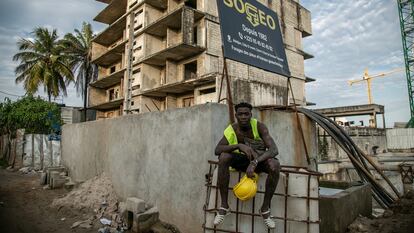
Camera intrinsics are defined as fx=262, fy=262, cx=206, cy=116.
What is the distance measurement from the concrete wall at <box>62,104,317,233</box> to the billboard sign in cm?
106

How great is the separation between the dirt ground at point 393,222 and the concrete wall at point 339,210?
157mm

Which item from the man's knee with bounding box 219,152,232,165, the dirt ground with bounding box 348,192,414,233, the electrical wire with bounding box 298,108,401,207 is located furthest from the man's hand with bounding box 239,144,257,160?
the electrical wire with bounding box 298,108,401,207

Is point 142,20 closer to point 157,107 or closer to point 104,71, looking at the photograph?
point 157,107

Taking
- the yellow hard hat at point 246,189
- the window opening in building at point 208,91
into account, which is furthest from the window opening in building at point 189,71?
the yellow hard hat at point 246,189

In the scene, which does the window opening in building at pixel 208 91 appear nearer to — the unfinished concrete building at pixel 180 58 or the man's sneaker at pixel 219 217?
the unfinished concrete building at pixel 180 58

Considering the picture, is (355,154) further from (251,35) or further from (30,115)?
(30,115)

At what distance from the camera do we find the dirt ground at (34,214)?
17.1ft

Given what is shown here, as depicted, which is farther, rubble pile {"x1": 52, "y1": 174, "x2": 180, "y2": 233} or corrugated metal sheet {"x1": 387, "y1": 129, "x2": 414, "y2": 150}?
corrugated metal sheet {"x1": 387, "y1": 129, "x2": 414, "y2": 150}

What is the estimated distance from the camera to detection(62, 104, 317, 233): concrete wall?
4.43m

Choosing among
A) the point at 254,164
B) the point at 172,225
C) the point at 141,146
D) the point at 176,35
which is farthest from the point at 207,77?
the point at 254,164

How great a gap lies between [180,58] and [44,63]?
16.7 m

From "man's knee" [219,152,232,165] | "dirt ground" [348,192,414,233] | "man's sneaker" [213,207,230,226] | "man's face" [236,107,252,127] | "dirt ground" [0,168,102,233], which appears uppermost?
"man's face" [236,107,252,127]

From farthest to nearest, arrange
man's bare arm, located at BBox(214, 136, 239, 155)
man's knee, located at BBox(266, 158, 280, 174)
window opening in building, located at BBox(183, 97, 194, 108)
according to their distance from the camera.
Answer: window opening in building, located at BBox(183, 97, 194, 108), man's bare arm, located at BBox(214, 136, 239, 155), man's knee, located at BBox(266, 158, 280, 174)

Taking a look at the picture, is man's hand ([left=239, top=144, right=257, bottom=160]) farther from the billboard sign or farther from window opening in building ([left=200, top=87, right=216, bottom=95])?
window opening in building ([left=200, top=87, right=216, bottom=95])
